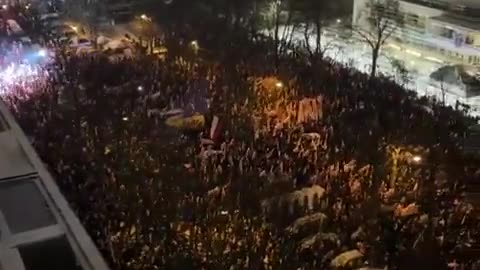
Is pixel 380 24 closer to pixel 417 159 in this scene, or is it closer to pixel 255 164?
pixel 417 159

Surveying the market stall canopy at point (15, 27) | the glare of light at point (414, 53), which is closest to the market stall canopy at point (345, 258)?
the glare of light at point (414, 53)

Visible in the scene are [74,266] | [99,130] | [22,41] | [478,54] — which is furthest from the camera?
[22,41]

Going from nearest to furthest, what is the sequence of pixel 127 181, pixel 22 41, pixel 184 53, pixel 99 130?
pixel 127 181, pixel 99 130, pixel 184 53, pixel 22 41

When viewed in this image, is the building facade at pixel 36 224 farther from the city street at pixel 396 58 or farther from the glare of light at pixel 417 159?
the city street at pixel 396 58

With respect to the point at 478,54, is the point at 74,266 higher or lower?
lower

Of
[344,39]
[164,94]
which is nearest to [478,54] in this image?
[344,39]

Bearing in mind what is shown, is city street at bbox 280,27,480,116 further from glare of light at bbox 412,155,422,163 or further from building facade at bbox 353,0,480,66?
glare of light at bbox 412,155,422,163

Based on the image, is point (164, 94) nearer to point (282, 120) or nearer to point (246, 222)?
point (282, 120)

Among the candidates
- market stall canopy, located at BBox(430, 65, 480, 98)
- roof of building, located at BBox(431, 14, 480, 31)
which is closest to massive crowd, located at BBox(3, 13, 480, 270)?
market stall canopy, located at BBox(430, 65, 480, 98)
